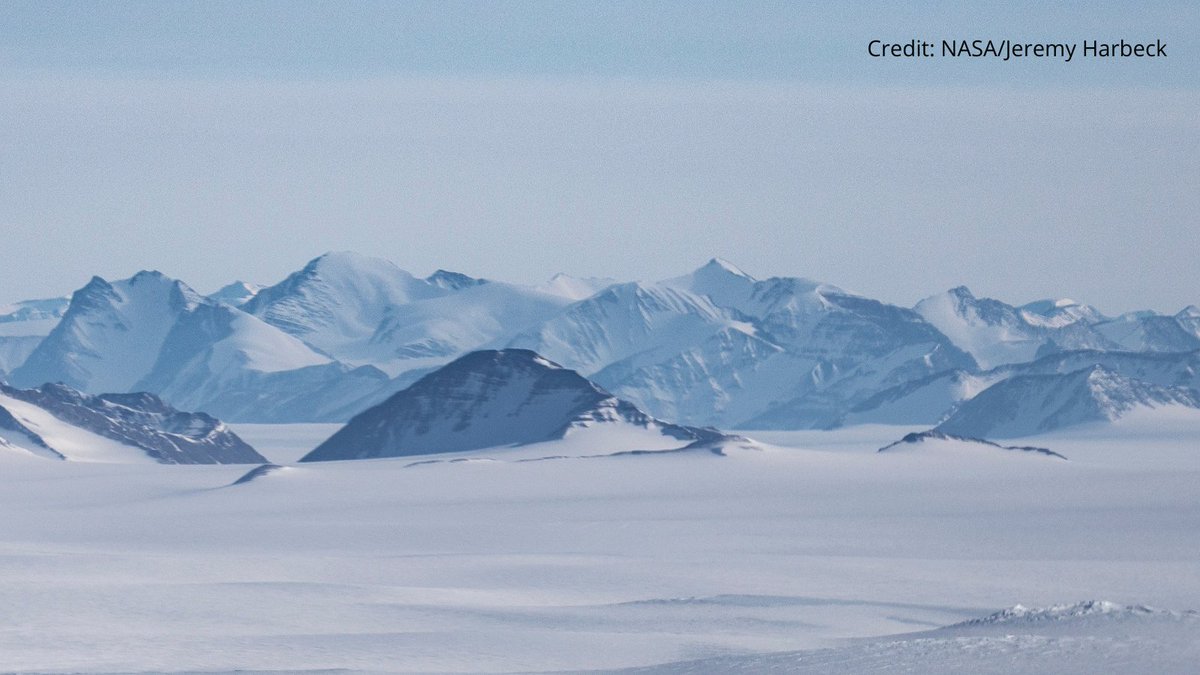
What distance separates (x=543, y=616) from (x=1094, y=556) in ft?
95.8

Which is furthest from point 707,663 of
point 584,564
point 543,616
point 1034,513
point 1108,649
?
point 1034,513

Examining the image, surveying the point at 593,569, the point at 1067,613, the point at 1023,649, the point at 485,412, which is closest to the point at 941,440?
the point at 485,412

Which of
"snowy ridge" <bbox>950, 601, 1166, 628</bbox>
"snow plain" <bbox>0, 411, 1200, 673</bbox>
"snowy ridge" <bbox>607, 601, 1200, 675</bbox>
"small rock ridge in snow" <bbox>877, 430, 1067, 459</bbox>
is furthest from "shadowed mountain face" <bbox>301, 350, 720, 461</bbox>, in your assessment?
"snowy ridge" <bbox>607, 601, 1200, 675</bbox>

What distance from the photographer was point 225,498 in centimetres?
12206

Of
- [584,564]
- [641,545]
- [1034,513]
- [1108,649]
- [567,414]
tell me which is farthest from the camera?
[567,414]

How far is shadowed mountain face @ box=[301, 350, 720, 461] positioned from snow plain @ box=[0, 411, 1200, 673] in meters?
40.7

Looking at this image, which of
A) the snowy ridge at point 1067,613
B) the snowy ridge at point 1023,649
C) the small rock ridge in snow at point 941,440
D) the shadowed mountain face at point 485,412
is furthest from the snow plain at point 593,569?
the shadowed mountain face at point 485,412

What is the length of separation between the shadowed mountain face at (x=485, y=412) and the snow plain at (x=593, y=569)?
4067 cm

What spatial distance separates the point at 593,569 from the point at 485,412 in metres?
113

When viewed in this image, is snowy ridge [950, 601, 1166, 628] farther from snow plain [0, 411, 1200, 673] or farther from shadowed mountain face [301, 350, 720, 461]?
shadowed mountain face [301, 350, 720, 461]

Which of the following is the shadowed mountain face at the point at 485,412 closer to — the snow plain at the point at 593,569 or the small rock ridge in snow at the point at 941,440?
the small rock ridge in snow at the point at 941,440

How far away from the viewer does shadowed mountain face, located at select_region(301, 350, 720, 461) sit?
18200 centimetres

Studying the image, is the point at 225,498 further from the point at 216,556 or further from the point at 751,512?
the point at 216,556

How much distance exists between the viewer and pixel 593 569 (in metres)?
73.4
